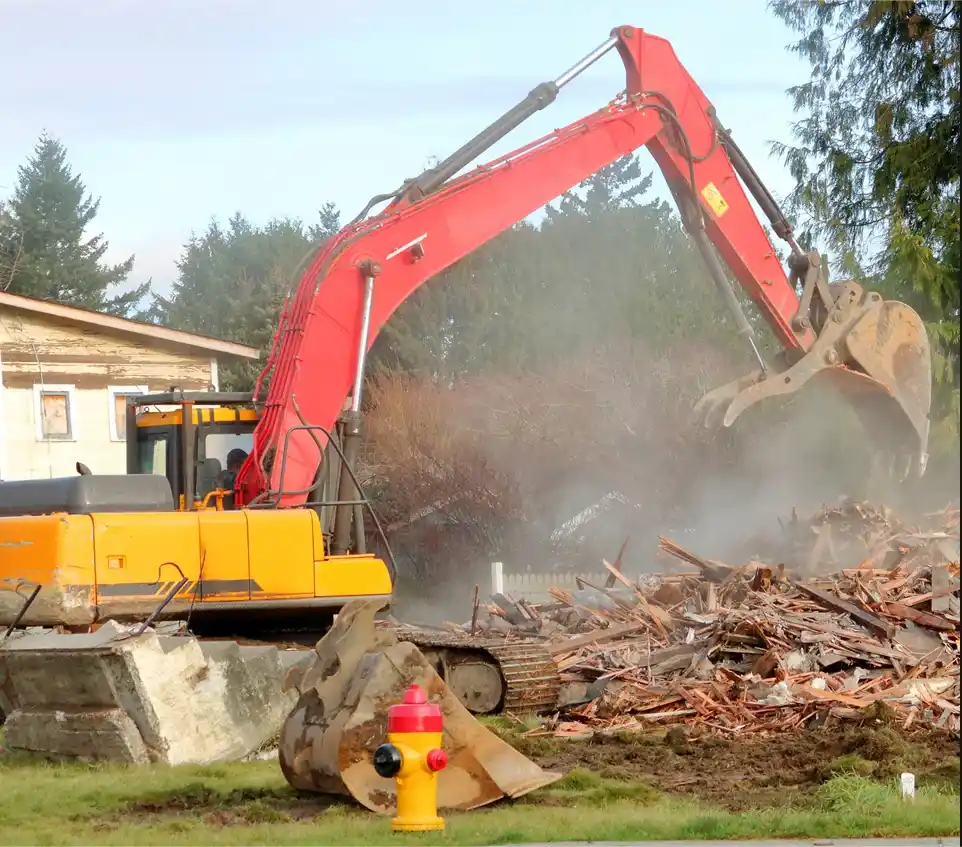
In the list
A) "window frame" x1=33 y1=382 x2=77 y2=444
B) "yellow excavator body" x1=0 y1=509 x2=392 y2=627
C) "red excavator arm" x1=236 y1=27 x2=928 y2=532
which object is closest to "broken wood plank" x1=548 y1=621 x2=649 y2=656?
"yellow excavator body" x1=0 y1=509 x2=392 y2=627

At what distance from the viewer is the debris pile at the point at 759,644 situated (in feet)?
40.4

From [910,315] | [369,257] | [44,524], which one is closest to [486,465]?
[910,315]

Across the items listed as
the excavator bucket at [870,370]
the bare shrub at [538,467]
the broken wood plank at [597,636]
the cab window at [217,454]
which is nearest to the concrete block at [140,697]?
the cab window at [217,454]

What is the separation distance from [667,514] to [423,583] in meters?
4.40

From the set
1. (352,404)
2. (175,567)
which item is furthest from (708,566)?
(175,567)

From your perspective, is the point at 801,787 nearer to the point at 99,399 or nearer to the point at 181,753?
the point at 181,753

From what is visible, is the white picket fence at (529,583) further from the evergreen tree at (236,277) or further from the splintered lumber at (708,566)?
the evergreen tree at (236,277)

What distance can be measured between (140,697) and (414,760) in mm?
3297

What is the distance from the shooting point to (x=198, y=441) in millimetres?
13680

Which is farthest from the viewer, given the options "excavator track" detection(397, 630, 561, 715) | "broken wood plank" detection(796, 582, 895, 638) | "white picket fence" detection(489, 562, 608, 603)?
"white picket fence" detection(489, 562, 608, 603)

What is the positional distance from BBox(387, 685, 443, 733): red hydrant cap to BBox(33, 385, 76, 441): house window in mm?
19158

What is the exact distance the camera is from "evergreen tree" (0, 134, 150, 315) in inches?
2232

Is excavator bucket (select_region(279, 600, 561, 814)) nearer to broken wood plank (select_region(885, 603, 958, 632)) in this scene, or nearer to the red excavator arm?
the red excavator arm

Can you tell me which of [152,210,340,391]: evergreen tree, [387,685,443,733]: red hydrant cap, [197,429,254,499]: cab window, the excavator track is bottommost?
the excavator track
